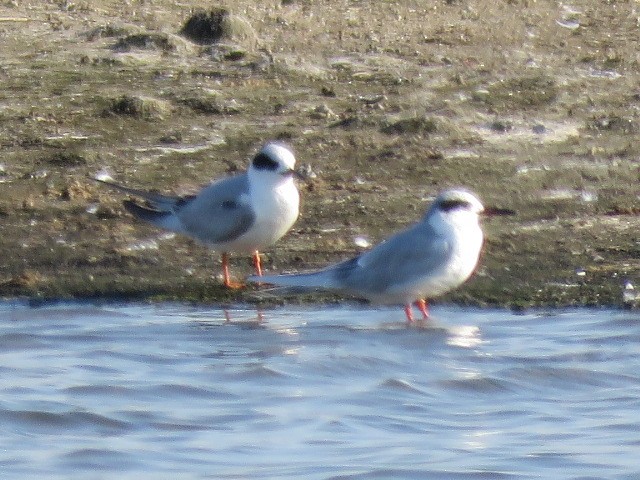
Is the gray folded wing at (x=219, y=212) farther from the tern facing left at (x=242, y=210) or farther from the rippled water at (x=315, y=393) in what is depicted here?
the rippled water at (x=315, y=393)

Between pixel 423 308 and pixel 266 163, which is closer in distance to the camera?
pixel 423 308

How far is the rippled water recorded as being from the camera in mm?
6715

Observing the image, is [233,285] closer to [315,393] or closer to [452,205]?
[452,205]

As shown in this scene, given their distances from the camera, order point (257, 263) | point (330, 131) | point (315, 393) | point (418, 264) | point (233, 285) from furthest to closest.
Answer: point (330, 131) → point (257, 263) → point (233, 285) → point (418, 264) → point (315, 393)

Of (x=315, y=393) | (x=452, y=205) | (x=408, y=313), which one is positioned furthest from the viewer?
(x=408, y=313)

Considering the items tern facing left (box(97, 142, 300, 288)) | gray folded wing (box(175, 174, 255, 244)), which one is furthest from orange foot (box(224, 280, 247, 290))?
gray folded wing (box(175, 174, 255, 244))

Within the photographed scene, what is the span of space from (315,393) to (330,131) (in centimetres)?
351

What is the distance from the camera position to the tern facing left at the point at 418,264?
8.25 meters

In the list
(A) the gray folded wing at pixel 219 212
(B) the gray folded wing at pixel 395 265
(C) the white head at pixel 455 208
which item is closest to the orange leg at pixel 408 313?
(B) the gray folded wing at pixel 395 265

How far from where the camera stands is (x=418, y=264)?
8297 millimetres

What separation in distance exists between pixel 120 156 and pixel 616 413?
4.11 meters

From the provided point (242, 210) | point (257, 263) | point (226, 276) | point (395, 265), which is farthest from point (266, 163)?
point (395, 265)

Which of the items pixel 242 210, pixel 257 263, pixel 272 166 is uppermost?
pixel 272 166

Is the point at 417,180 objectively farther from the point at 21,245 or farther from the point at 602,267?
the point at 21,245
